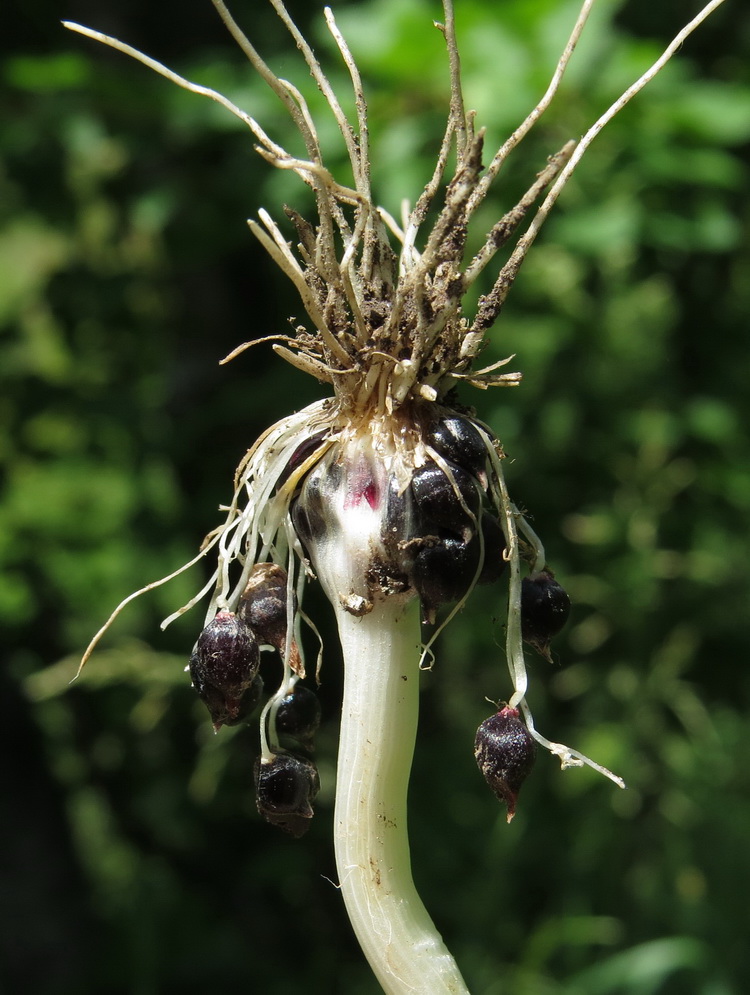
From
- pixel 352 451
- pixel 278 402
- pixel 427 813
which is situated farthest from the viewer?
pixel 427 813

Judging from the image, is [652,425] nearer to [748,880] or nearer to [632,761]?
[632,761]

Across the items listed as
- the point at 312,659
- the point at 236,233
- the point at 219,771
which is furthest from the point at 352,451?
the point at 219,771

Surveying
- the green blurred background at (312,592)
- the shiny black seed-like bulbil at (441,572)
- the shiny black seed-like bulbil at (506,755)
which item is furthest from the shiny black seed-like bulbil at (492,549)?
the green blurred background at (312,592)

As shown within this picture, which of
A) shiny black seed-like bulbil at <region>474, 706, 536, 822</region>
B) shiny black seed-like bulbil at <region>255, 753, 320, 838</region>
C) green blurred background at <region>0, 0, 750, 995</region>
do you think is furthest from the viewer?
green blurred background at <region>0, 0, 750, 995</region>

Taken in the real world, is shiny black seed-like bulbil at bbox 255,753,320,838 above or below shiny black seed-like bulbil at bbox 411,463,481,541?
below

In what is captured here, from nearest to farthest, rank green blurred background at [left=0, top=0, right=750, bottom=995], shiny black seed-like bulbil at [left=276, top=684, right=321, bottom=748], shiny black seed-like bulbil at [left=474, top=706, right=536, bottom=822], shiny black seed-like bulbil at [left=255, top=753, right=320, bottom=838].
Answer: shiny black seed-like bulbil at [left=474, top=706, right=536, bottom=822] → shiny black seed-like bulbil at [left=255, top=753, right=320, bottom=838] → shiny black seed-like bulbil at [left=276, top=684, right=321, bottom=748] → green blurred background at [left=0, top=0, right=750, bottom=995]

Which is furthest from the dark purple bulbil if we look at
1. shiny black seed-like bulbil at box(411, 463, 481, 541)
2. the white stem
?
shiny black seed-like bulbil at box(411, 463, 481, 541)

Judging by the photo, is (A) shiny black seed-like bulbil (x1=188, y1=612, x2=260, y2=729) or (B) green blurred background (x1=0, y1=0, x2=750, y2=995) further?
(B) green blurred background (x1=0, y1=0, x2=750, y2=995)

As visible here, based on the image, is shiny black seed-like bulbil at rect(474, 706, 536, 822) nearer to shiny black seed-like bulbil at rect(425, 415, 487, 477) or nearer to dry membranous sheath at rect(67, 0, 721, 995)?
dry membranous sheath at rect(67, 0, 721, 995)
